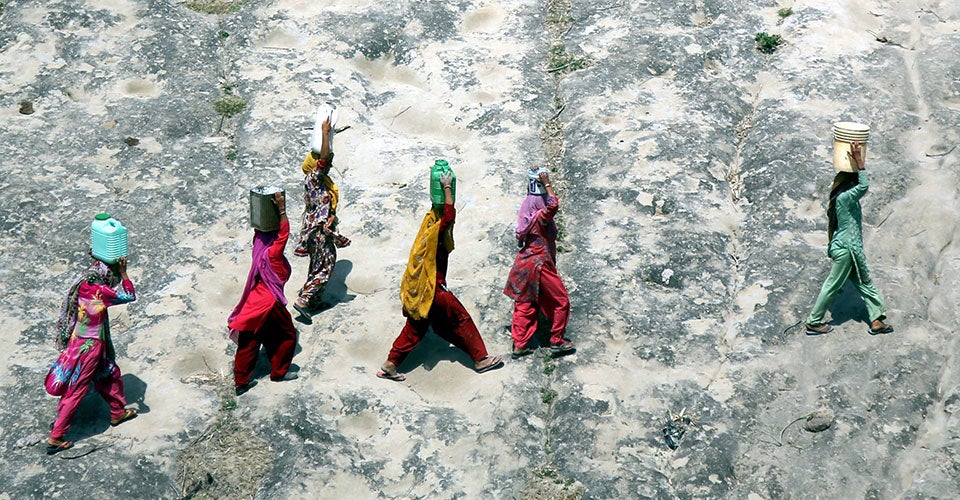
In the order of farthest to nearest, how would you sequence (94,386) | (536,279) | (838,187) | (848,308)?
(848,308)
(536,279)
(838,187)
(94,386)

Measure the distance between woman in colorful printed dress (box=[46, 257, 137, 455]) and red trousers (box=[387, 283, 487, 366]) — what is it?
206 cm

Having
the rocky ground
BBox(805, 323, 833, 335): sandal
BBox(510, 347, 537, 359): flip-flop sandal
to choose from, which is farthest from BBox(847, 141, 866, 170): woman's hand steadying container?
BBox(510, 347, 537, 359): flip-flop sandal

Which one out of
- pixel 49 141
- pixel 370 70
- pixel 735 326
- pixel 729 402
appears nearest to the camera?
pixel 729 402

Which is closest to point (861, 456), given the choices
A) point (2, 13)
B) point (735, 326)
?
point (735, 326)

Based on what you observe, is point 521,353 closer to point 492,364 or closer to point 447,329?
point 492,364

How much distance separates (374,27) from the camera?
12.1 meters

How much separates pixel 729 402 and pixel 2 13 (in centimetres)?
940

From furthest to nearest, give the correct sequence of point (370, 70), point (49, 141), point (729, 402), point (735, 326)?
point (370, 70) < point (49, 141) < point (735, 326) < point (729, 402)

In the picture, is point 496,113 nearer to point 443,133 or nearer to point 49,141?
point 443,133

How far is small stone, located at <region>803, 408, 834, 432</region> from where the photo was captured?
7645 mm

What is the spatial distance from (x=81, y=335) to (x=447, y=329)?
2715mm

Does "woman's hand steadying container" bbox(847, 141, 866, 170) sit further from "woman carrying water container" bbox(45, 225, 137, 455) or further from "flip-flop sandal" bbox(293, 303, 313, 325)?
"woman carrying water container" bbox(45, 225, 137, 455)

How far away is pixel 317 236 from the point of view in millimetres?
9102

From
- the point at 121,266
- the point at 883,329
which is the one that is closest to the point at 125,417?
the point at 121,266
